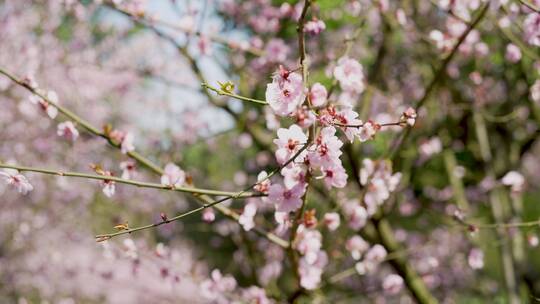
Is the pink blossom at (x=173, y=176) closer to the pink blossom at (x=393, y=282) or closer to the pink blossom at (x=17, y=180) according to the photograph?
the pink blossom at (x=17, y=180)

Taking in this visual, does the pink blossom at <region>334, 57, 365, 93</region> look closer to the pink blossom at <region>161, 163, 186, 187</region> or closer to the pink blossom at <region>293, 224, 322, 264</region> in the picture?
the pink blossom at <region>293, 224, 322, 264</region>

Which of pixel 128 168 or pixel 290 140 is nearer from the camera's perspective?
pixel 290 140

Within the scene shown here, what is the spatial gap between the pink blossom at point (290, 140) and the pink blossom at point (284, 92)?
0.32ft

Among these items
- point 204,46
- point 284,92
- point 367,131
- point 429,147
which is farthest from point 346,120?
point 429,147

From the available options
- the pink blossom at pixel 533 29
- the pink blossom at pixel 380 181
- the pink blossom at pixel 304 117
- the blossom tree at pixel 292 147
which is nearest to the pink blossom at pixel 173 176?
the blossom tree at pixel 292 147

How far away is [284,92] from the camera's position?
56.9 inches

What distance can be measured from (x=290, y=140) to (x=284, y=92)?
18 cm

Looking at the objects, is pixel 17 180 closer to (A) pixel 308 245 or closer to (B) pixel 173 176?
(B) pixel 173 176

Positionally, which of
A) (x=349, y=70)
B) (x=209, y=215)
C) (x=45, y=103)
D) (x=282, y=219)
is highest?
(x=349, y=70)

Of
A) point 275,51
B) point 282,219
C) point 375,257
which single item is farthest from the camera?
point 275,51

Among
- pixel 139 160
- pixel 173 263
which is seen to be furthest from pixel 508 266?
pixel 139 160

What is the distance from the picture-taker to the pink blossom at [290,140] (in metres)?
1.54

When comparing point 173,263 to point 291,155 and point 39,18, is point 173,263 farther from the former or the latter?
point 39,18

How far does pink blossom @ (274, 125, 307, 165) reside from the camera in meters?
1.54
